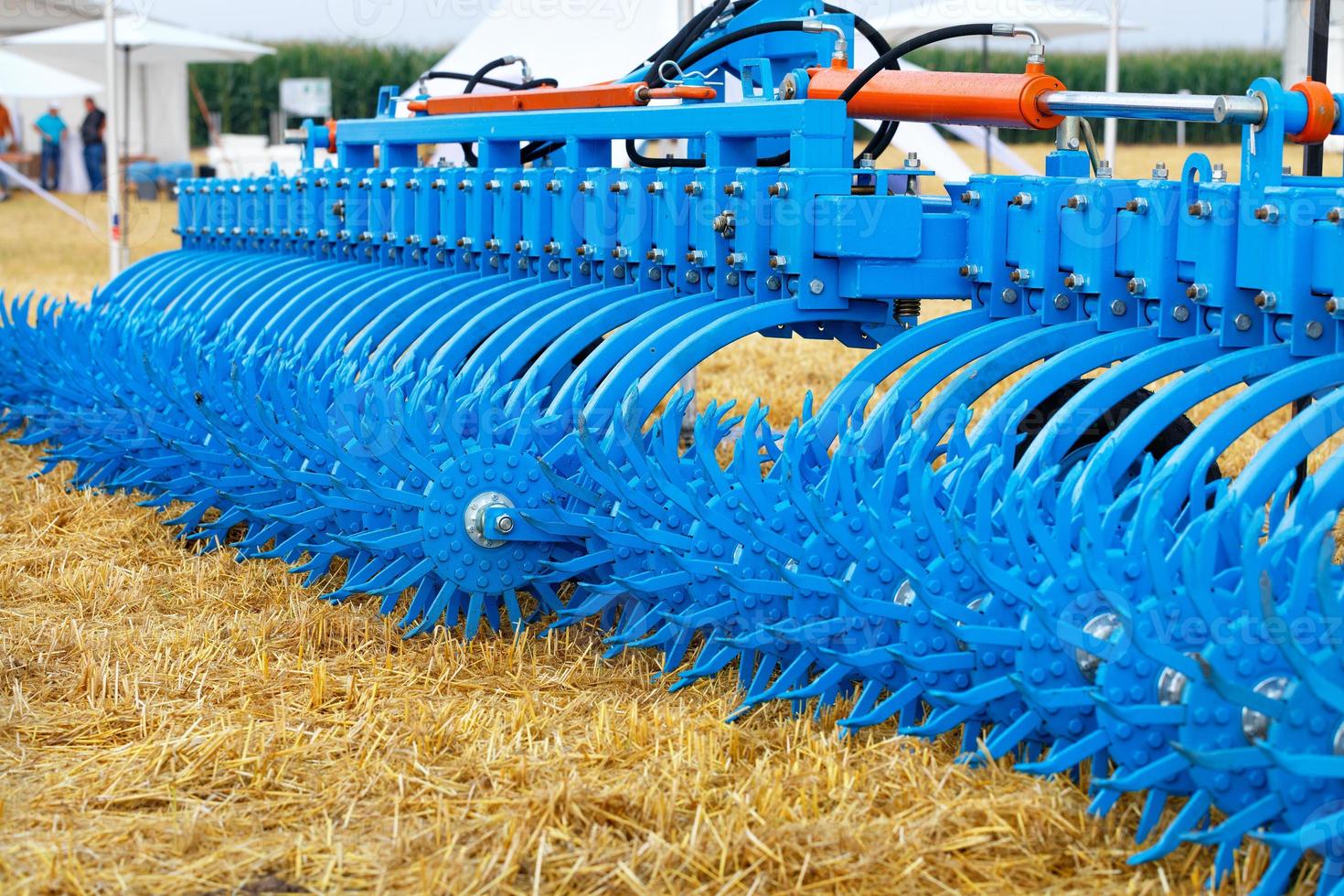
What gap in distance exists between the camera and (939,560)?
2.45 meters

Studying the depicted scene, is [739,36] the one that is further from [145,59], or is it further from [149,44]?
[145,59]

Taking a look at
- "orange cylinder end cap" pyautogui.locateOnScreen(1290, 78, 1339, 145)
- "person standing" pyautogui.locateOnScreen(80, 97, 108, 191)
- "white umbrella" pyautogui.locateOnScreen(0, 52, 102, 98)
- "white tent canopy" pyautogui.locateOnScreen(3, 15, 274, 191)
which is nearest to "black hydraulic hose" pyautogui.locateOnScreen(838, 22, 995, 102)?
"orange cylinder end cap" pyautogui.locateOnScreen(1290, 78, 1339, 145)

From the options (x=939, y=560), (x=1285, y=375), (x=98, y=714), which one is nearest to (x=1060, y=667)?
(x=939, y=560)

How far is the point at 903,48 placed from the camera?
12.1 feet

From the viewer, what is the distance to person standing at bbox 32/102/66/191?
21.5 m

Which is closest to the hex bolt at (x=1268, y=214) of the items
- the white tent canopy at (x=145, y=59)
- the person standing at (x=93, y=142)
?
the white tent canopy at (x=145, y=59)

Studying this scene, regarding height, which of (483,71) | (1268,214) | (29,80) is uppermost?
(29,80)

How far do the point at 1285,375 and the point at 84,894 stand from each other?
1895mm

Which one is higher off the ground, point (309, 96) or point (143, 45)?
point (143, 45)

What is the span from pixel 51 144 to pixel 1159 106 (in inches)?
829

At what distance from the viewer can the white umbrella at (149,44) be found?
15.3m

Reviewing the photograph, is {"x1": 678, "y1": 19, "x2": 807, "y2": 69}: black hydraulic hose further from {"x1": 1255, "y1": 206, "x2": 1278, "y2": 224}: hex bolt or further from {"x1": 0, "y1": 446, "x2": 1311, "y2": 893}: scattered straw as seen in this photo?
{"x1": 0, "y1": 446, "x2": 1311, "y2": 893}: scattered straw

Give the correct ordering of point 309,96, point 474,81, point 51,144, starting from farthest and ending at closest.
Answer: point 51,144
point 309,96
point 474,81

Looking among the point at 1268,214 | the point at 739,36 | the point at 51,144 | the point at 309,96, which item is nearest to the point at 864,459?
the point at 1268,214
